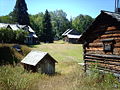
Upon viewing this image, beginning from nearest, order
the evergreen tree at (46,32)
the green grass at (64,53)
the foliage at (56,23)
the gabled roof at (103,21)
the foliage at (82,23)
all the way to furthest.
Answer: the gabled roof at (103,21) → the green grass at (64,53) → the evergreen tree at (46,32) → the foliage at (56,23) → the foliage at (82,23)

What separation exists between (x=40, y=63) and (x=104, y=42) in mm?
7332

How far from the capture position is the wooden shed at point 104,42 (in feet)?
43.9

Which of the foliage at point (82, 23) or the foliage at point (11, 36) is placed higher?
the foliage at point (82, 23)

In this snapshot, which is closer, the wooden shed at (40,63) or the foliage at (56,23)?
the wooden shed at (40,63)

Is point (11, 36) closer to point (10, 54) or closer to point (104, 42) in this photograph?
point (10, 54)

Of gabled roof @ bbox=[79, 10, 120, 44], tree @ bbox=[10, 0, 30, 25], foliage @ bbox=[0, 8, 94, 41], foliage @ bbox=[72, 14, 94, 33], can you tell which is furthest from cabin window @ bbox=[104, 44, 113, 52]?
foliage @ bbox=[72, 14, 94, 33]

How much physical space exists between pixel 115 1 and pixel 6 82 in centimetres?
1344


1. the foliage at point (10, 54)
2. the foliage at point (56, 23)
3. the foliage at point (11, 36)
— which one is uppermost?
the foliage at point (56, 23)

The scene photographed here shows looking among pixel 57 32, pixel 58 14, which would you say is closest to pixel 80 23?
pixel 57 32

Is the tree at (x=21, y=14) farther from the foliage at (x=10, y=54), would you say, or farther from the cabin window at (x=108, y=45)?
the cabin window at (x=108, y=45)

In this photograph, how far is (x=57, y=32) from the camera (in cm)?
9238

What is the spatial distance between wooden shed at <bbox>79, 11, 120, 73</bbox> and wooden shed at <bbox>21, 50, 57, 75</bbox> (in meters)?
4.42

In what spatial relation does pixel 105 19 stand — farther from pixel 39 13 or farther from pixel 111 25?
pixel 39 13

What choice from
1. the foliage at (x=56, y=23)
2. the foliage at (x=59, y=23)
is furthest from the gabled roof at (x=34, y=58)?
the foliage at (x=59, y=23)
